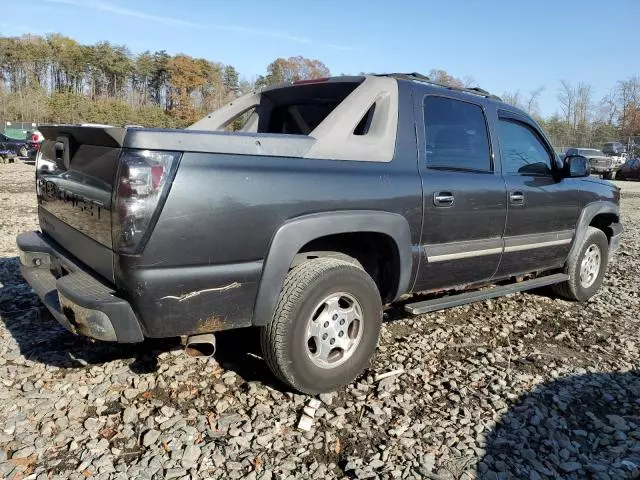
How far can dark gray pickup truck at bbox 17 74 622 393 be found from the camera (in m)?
2.44

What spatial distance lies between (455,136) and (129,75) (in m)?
65.3

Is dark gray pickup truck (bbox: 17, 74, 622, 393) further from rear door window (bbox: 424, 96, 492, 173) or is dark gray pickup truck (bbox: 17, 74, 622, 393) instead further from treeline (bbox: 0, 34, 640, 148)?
treeline (bbox: 0, 34, 640, 148)

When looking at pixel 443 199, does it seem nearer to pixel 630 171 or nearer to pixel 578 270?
pixel 578 270

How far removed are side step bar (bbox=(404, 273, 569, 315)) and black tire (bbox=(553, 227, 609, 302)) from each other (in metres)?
0.14

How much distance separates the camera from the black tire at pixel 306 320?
2.84 meters

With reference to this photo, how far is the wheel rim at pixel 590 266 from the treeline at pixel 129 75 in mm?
46807

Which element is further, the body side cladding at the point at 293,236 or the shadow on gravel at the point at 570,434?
the body side cladding at the point at 293,236

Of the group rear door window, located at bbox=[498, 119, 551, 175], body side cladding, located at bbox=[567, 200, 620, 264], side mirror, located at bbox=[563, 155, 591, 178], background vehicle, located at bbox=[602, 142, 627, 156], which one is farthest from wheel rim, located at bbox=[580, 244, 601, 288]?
background vehicle, located at bbox=[602, 142, 627, 156]

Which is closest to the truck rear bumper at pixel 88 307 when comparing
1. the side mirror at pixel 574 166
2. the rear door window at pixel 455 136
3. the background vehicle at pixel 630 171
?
the rear door window at pixel 455 136

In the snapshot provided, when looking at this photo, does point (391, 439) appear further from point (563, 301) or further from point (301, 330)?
point (563, 301)

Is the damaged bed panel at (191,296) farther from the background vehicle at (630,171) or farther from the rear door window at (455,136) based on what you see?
the background vehicle at (630,171)

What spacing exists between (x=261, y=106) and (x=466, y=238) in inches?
81.0

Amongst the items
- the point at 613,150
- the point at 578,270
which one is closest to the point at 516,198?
the point at 578,270

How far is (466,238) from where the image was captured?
3.74 meters
